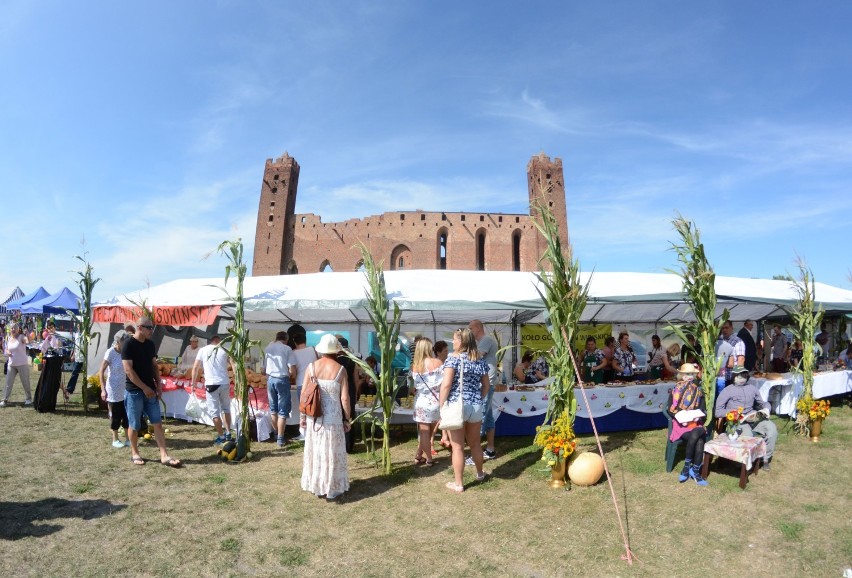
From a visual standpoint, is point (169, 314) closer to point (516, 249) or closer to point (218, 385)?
point (218, 385)

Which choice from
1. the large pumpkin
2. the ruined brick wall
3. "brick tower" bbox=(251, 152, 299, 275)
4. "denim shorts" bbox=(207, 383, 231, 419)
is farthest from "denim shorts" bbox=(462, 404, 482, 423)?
"brick tower" bbox=(251, 152, 299, 275)

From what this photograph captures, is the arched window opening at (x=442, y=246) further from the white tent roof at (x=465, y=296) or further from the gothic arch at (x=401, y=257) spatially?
the white tent roof at (x=465, y=296)

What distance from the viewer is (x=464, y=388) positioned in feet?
17.2

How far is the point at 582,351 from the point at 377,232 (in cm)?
3487

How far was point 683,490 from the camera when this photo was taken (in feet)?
17.5

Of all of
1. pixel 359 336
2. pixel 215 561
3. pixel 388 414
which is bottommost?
pixel 215 561

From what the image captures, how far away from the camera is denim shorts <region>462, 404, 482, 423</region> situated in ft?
17.0

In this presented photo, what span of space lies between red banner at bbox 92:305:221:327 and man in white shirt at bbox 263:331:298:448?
72.0 inches

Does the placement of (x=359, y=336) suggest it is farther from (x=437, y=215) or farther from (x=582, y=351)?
(x=437, y=215)

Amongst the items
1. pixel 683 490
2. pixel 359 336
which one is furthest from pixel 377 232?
pixel 683 490

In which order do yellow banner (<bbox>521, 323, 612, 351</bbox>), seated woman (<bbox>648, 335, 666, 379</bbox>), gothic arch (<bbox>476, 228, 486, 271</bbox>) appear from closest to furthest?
1. seated woman (<bbox>648, 335, 666, 379</bbox>)
2. yellow banner (<bbox>521, 323, 612, 351</bbox>)
3. gothic arch (<bbox>476, 228, 486, 271</bbox>)

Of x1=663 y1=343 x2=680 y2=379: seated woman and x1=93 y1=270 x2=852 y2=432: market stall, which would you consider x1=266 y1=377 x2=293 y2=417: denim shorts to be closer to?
x1=93 y1=270 x2=852 y2=432: market stall

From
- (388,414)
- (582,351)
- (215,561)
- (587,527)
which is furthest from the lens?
(582,351)

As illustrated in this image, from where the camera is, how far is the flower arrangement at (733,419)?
233 inches
